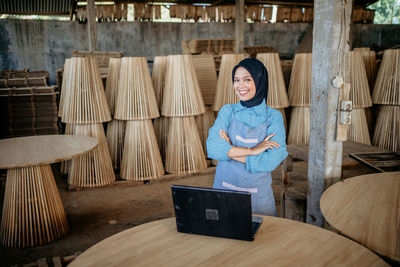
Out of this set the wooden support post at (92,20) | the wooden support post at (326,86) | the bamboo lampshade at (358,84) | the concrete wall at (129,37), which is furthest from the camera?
the concrete wall at (129,37)

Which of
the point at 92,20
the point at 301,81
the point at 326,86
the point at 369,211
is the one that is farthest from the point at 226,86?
the point at 92,20

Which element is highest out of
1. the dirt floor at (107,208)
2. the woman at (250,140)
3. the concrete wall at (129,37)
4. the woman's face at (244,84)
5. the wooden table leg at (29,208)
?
the concrete wall at (129,37)

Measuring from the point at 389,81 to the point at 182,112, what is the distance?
109 inches

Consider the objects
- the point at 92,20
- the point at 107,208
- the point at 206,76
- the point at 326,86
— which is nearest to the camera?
the point at 326,86

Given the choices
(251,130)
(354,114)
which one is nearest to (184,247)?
(251,130)

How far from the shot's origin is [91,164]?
419 centimetres

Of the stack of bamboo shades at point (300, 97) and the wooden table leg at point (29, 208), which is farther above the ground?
the stack of bamboo shades at point (300, 97)

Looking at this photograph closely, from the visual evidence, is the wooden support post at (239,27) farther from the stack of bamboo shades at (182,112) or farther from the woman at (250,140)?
the woman at (250,140)

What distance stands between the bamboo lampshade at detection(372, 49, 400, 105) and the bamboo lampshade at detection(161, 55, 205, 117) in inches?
98.0

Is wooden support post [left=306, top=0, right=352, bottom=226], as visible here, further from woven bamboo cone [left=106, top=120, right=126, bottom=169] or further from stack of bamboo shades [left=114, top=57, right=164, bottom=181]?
woven bamboo cone [left=106, top=120, right=126, bottom=169]

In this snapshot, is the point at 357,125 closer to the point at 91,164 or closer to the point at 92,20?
the point at 91,164

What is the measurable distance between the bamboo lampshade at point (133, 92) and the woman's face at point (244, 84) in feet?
7.67

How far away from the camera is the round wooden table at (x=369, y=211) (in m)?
1.34

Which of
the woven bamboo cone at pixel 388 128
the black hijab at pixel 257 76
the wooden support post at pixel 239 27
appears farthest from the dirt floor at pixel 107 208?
the wooden support post at pixel 239 27
